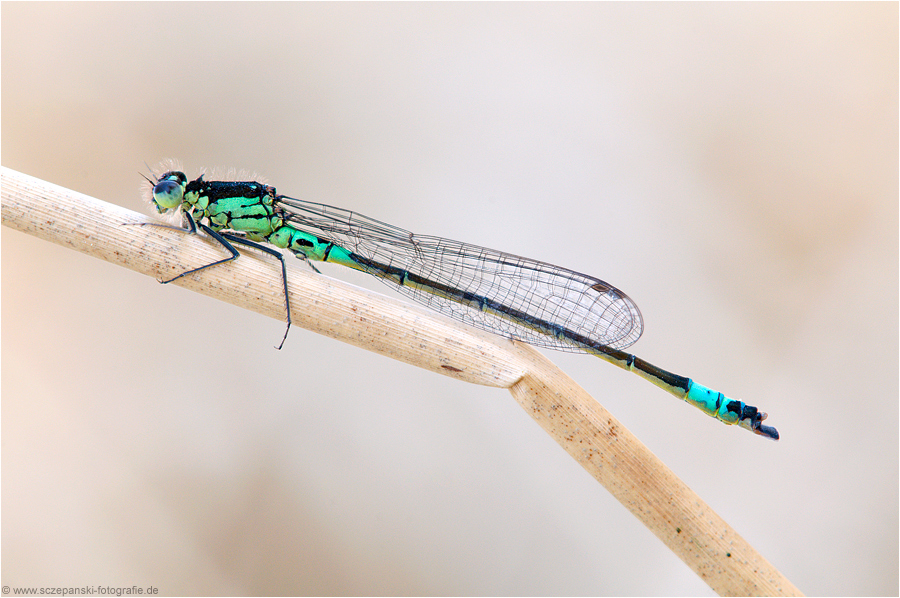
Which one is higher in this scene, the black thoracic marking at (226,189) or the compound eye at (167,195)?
the black thoracic marking at (226,189)

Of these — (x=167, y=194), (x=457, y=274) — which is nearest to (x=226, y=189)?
(x=167, y=194)

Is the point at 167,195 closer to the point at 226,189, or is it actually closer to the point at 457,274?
the point at 226,189

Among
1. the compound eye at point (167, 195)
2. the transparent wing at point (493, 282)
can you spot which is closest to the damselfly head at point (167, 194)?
the compound eye at point (167, 195)

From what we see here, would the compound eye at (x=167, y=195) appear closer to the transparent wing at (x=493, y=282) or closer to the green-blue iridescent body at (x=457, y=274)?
the green-blue iridescent body at (x=457, y=274)

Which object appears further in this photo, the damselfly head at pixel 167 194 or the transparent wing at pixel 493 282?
the transparent wing at pixel 493 282

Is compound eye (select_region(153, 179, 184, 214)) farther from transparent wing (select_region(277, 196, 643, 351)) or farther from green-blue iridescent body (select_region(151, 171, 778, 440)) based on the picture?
transparent wing (select_region(277, 196, 643, 351))

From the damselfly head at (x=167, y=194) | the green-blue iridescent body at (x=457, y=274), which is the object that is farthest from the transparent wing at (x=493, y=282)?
the damselfly head at (x=167, y=194)

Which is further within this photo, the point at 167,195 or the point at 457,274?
the point at 457,274
